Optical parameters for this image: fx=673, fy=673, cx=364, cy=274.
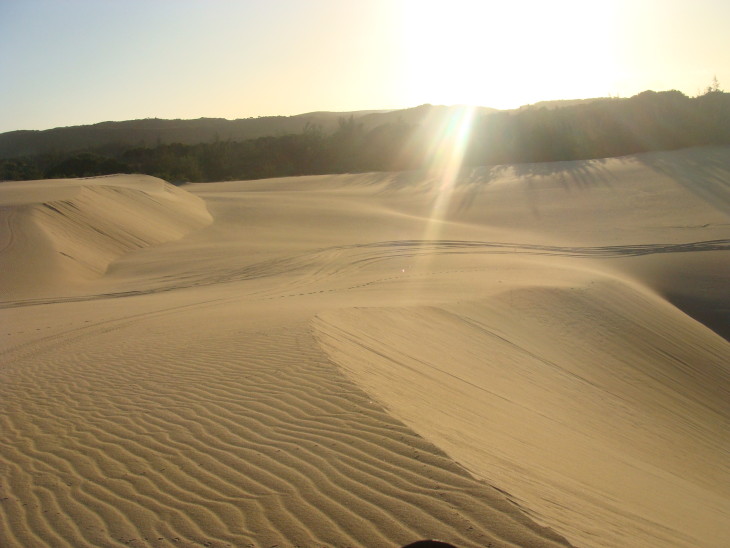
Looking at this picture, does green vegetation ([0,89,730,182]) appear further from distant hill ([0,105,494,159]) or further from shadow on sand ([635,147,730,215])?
distant hill ([0,105,494,159])

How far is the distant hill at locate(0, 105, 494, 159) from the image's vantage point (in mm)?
87375

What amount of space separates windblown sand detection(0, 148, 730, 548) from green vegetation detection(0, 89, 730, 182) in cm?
1814

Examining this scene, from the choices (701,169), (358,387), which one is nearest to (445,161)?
(701,169)

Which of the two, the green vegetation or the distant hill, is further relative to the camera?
the distant hill

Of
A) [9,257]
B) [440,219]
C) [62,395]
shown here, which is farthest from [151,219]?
[62,395]

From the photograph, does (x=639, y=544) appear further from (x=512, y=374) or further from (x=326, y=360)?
(x=512, y=374)

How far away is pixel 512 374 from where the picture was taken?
8.01 m

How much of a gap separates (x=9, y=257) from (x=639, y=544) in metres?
15.2

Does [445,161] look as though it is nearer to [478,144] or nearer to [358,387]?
[478,144]

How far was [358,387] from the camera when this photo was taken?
5512mm

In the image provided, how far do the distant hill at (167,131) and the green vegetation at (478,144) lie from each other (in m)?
36.9

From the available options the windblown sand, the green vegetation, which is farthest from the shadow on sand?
the windblown sand

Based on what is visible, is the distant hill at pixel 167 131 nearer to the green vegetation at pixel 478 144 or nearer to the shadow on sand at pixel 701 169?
the green vegetation at pixel 478 144

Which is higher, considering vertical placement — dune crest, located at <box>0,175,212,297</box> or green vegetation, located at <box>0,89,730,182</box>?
green vegetation, located at <box>0,89,730,182</box>
